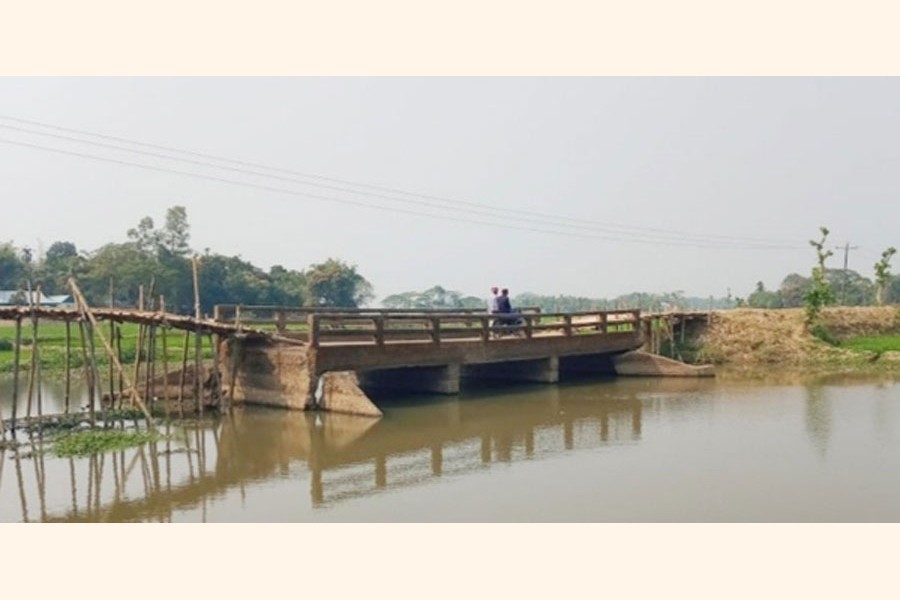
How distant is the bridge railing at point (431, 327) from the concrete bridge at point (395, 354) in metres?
0.02

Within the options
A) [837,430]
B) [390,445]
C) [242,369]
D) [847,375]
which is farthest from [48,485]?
[847,375]

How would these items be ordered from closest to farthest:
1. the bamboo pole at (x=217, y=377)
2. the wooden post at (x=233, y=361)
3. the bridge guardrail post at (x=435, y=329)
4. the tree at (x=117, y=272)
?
1. the bamboo pole at (x=217, y=377)
2. the wooden post at (x=233, y=361)
3. the bridge guardrail post at (x=435, y=329)
4. the tree at (x=117, y=272)

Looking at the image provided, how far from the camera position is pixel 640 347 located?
85.1ft

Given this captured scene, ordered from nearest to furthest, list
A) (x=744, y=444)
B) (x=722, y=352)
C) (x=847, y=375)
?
(x=744, y=444) < (x=847, y=375) < (x=722, y=352)

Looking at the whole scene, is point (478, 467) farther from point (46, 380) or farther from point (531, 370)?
point (46, 380)

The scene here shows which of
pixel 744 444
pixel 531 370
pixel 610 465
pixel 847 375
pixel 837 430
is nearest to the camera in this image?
pixel 610 465

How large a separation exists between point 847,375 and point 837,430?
10.7 meters

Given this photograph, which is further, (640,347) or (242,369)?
(640,347)

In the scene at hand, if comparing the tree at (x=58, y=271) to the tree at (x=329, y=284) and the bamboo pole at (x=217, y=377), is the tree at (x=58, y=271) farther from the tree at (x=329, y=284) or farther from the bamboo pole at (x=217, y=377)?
the bamboo pole at (x=217, y=377)

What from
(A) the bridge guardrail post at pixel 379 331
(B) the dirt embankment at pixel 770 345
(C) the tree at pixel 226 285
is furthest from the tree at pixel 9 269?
(A) the bridge guardrail post at pixel 379 331

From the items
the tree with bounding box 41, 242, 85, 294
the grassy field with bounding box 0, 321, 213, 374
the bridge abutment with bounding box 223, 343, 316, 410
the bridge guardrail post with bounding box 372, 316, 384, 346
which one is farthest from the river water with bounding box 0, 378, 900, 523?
the tree with bounding box 41, 242, 85, 294

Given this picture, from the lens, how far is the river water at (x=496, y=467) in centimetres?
1030

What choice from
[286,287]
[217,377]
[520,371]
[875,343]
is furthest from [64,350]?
[286,287]

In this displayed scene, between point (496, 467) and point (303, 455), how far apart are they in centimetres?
309
